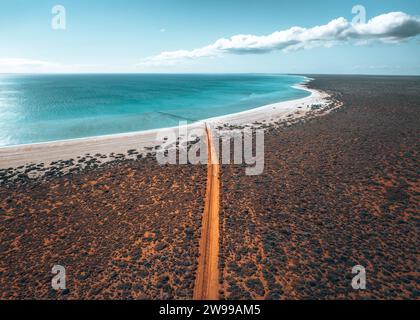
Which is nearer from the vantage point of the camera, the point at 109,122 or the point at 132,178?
the point at 132,178

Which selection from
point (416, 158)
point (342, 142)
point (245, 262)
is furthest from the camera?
point (342, 142)

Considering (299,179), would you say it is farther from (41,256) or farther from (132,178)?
(41,256)

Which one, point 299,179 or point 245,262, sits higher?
point 299,179

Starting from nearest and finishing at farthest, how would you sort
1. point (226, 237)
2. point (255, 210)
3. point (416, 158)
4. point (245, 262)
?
point (245, 262) → point (226, 237) → point (255, 210) → point (416, 158)

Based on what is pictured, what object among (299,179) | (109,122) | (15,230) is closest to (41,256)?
(15,230)

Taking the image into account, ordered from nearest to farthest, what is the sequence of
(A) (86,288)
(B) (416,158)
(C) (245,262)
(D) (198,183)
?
(A) (86,288) < (C) (245,262) < (D) (198,183) < (B) (416,158)

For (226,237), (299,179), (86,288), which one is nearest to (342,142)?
(299,179)

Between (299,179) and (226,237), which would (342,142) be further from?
(226,237)

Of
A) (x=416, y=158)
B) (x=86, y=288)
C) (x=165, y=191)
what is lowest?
(x=86, y=288)

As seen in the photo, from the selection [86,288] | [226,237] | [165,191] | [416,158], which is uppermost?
[416,158]
